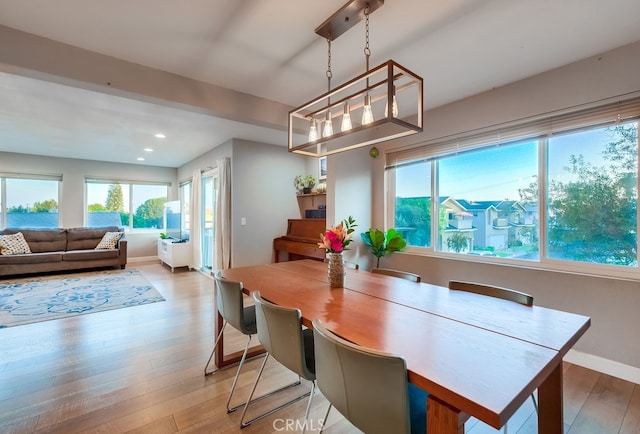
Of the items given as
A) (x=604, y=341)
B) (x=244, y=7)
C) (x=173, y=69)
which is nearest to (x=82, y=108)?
(x=173, y=69)

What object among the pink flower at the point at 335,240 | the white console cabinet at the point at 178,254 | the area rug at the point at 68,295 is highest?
the pink flower at the point at 335,240

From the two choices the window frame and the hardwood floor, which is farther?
the window frame

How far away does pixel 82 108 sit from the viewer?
Answer: 340cm

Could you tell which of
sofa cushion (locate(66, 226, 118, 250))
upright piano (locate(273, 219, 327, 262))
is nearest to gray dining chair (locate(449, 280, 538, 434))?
upright piano (locate(273, 219, 327, 262))

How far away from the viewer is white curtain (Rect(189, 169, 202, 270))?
5801 mm

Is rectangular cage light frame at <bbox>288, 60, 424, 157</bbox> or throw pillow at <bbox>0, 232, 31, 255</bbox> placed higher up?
rectangular cage light frame at <bbox>288, 60, 424, 157</bbox>

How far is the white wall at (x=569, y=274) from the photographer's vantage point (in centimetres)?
217

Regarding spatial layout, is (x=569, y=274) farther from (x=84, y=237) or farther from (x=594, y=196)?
(x=84, y=237)

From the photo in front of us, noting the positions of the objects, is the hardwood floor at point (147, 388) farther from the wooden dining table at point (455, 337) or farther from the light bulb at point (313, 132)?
the light bulb at point (313, 132)

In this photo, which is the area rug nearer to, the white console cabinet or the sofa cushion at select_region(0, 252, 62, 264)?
the sofa cushion at select_region(0, 252, 62, 264)

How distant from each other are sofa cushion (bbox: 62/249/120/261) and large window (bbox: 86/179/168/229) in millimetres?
1201

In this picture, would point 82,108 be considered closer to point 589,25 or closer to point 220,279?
point 220,279

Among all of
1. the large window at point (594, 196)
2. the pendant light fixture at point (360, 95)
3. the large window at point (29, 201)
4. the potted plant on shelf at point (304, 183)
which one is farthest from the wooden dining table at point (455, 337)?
the large window at point (29, 201)

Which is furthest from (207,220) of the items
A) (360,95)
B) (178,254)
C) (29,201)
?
(360,95)
